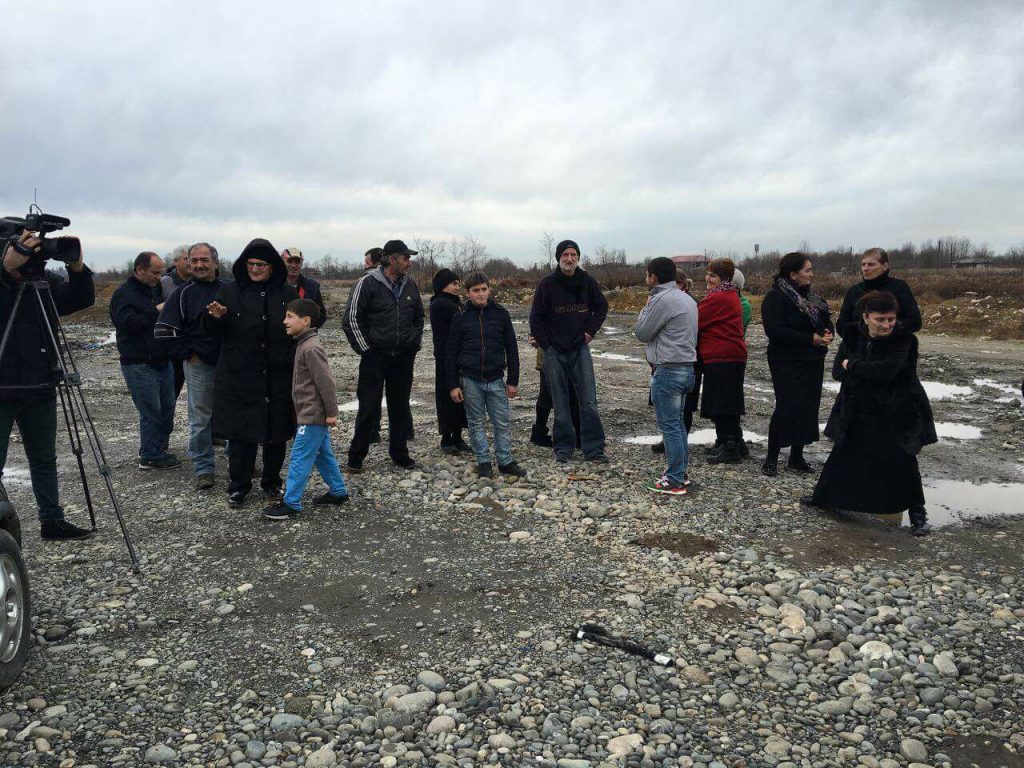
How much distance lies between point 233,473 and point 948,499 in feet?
21.7

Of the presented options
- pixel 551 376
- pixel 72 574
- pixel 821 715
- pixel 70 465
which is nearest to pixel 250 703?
pixel 72 574

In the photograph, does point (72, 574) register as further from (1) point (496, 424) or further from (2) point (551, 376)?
(2) point (551, 376)

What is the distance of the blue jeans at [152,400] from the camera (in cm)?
742

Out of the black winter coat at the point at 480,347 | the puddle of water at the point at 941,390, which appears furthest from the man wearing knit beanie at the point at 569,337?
the puddle of water at the point at 941,390

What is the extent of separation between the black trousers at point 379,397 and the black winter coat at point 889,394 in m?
4.08

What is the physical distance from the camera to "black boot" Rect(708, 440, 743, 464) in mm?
7762

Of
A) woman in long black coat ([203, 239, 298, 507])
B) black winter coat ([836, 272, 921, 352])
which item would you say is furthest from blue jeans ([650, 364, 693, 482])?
woman in long black coat ([203, 239, 298, 507])

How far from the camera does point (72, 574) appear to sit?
16.3ft

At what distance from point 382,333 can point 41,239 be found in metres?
3.07

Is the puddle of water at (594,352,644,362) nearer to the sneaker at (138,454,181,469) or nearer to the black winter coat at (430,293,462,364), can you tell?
the black winter coat at (430,293,462,364)

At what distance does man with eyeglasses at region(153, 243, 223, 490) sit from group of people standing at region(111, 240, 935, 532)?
0.04 ft

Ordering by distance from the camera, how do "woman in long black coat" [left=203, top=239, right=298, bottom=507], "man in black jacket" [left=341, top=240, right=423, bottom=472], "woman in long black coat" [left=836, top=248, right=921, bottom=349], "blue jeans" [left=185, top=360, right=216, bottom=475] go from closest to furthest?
"woman in long black coat" [left=203, top=239, right=298, bottom=507], "woman in long black coat" [left=836, top=248, right=921, bottom=349], "blue jeans" [left=185, top=360, right=216, bottom=475], "man in black jacket" [left=341, top=240, right=423, bottom=472]

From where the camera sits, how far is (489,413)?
23.9 feet

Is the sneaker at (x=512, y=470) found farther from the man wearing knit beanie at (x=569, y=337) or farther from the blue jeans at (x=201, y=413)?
the blue jeans at (x=201, y=413)
